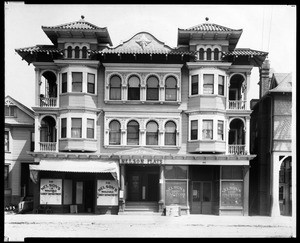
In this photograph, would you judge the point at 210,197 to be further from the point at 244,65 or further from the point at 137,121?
the point at 244,65

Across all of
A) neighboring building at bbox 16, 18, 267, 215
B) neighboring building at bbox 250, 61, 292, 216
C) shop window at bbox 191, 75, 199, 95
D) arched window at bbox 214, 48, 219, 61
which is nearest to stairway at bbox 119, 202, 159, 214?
neighboring building at bbox 16, 18, 267, 215

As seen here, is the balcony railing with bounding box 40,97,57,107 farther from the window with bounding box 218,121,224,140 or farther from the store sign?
the window with bounding box 218,121,224,140

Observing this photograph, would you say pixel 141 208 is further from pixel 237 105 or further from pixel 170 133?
pixel 237 105

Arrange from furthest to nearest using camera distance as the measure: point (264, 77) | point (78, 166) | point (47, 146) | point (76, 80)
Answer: point (264, 77), point (47, 146), point (76, 80), point (78, 166)

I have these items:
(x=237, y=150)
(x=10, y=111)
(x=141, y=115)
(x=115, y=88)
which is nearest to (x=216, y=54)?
(x=141, y=115)

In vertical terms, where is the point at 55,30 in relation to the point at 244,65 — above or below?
above

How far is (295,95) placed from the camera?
749 inches

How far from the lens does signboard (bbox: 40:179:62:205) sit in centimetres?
2652

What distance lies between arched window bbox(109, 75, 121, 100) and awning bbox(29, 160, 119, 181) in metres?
3.87

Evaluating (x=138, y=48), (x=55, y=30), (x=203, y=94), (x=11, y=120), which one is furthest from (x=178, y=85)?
(x=11, y=120)

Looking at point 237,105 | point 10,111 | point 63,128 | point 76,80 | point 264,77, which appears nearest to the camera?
point 76,80

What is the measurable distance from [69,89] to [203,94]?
304 inches

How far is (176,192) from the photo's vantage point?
2694 cm

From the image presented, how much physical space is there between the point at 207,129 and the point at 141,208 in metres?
5.98
